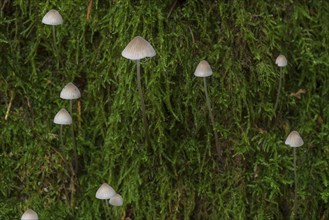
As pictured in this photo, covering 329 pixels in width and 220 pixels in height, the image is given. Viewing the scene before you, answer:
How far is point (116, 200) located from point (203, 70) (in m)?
0.75

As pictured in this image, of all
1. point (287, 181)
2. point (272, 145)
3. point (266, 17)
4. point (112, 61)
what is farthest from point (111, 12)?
point (287, 181)

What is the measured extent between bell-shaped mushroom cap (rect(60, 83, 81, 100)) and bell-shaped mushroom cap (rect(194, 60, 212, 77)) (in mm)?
593

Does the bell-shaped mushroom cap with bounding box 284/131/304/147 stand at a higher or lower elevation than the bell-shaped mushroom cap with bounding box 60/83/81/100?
lower

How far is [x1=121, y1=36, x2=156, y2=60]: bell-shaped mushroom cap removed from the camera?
2.20m

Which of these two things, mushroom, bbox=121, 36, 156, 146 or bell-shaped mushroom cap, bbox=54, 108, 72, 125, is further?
bell-shaped mushroom cap, bbox=54, 108, 72, 125

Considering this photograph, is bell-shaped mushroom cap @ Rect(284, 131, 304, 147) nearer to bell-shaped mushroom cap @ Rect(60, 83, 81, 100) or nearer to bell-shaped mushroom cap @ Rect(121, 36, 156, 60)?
bell-shaped mushroom cap @ Rect(121, 36, 156, 60)

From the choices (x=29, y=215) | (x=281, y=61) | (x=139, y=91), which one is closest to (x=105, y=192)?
(x=29, y=215)

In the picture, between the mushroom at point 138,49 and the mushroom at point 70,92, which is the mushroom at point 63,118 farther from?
the mushroom at point 138,49

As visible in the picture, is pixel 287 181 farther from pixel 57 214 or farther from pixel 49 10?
pixel 49 10

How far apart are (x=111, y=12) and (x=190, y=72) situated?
492mm

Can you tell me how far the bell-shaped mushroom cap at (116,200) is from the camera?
239cm

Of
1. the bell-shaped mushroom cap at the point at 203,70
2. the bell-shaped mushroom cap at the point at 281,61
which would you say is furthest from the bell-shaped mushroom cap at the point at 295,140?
the bell-shaped mushroom cap at the point at 203,70

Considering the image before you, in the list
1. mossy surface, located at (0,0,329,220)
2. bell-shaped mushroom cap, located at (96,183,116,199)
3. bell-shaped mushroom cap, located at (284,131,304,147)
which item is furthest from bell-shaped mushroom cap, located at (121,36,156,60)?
bell-shaped mushroom cap, located at (284,131,304,147)

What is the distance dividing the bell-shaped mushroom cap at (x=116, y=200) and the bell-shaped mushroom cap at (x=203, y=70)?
70cm
